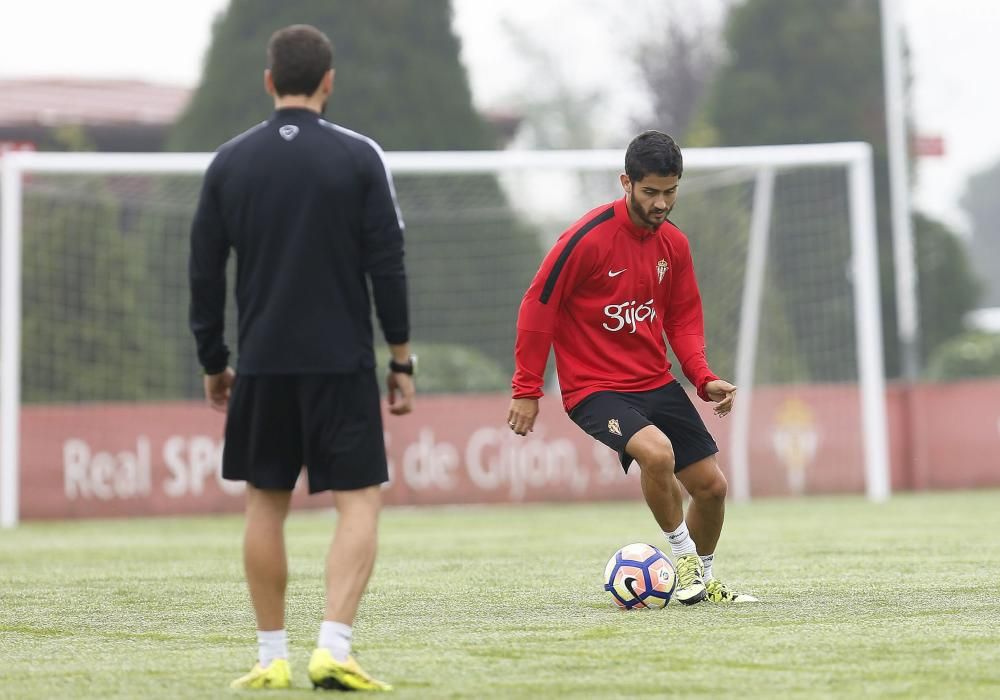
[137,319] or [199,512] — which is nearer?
[199,512]

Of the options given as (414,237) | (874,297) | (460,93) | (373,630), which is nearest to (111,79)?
(460,93)

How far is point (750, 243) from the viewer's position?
18625 mm

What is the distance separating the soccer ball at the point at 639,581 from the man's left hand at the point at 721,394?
2.21 ft

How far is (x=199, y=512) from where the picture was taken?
16.8 metres

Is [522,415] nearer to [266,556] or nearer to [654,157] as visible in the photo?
[654,157]

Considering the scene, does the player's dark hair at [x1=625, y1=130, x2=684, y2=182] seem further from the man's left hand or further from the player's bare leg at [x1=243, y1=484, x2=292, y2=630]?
the player's bare leg at [x1=243, y1=484, x2=292, y2=630]

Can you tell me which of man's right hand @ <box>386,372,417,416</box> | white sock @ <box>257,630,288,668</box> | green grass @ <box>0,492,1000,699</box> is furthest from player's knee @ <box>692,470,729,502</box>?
white sock @ <box>257,630,288,668</box>

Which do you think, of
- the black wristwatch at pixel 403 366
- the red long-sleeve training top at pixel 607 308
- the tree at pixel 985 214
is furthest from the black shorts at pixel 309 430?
the tree at pixel 985 214

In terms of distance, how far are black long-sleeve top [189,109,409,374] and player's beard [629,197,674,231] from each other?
2.18m

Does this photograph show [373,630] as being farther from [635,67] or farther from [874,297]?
[635,67]

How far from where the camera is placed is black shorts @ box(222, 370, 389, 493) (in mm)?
4898

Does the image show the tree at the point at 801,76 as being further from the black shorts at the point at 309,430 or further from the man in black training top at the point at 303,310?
the black shorts at the point at 309,430

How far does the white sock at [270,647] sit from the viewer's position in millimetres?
4852

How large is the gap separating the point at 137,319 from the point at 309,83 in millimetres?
14875
